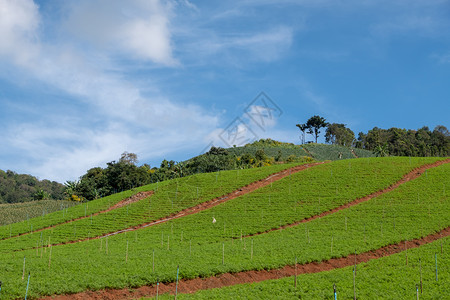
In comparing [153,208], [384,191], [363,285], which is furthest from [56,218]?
[384,191]

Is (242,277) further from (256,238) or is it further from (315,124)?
(315,124)

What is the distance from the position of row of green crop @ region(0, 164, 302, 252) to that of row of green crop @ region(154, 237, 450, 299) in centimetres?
2639

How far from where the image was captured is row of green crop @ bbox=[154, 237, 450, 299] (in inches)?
833

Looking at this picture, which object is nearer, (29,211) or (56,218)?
(56,218)

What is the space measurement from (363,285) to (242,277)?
7818 mm

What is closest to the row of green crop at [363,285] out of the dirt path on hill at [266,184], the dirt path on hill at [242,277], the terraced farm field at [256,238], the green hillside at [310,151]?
the terraced farm field at [256,238]

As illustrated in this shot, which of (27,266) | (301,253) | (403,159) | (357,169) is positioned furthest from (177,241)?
(403,159)

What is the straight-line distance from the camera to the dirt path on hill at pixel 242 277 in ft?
72.6

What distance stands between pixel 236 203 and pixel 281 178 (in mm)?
15339

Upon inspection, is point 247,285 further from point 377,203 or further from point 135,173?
point 135,173

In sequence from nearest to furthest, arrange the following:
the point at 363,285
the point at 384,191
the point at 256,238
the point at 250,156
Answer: the point at 363,285 < the point at 256,238 < the point at 384,191 < the point at 250,156

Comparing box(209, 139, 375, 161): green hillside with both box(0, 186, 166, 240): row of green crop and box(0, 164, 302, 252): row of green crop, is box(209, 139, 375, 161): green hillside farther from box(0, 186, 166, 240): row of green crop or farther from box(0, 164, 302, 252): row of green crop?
box(0, 186, 166, 240): row of green crop

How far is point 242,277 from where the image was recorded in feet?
85.6

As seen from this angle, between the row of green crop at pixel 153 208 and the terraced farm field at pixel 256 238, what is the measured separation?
0.20 meters
